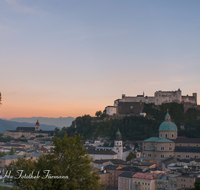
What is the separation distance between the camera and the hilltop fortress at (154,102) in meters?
84.0

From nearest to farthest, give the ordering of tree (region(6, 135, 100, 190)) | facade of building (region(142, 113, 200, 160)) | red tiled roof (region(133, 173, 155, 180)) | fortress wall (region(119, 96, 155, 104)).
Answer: tree (region(6, 135, 100, 190)) < red tiled roof (region(133, 173, 155, 180)) < facade of building (region(142, 113, 200, 160)) < fortress wall (region(119, 96, 155, 104))

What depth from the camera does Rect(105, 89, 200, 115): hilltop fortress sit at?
8400 centimetres

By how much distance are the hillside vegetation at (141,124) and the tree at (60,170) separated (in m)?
57.5

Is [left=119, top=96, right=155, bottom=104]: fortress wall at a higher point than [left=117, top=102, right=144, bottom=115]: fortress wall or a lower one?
higher

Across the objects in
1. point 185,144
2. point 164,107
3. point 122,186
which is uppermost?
point 164,107

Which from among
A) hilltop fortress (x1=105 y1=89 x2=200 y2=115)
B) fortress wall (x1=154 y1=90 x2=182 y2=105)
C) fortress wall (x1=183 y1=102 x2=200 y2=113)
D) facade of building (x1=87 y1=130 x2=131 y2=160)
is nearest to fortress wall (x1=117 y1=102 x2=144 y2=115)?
hilltop fortress (x1=105 y1=89 x2=200 y2=115)

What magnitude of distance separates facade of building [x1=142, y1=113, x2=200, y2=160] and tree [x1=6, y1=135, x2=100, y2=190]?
137ft

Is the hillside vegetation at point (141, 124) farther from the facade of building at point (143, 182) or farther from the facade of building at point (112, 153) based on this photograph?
the facade of building at point (143, 182)

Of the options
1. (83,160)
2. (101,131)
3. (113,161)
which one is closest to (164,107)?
(101,131)

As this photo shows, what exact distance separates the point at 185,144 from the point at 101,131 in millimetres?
26260

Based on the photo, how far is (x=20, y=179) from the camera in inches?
606

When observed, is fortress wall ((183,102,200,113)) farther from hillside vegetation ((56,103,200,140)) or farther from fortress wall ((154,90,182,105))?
fortress wall ((154,90,182,105))

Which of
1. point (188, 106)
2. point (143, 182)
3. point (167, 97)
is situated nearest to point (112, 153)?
point (143, 182)

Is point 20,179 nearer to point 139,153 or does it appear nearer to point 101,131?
point 139,153
